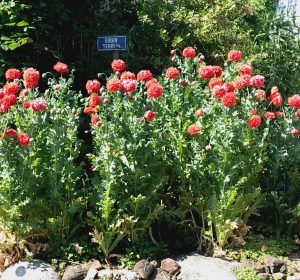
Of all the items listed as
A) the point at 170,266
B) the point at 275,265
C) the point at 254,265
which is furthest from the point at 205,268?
the point at 275,265

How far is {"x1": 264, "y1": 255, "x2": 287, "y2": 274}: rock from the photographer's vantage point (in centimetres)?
385

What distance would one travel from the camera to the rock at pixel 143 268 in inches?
145

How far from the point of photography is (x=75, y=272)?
3674 millimetres

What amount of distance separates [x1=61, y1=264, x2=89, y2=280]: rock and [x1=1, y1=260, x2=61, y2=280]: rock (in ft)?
0.25

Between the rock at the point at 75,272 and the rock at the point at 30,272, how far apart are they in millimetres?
76

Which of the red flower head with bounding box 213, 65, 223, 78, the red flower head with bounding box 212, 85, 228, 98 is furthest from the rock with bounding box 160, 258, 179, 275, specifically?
the red flower head with bounding box 213, 65, 223, 78

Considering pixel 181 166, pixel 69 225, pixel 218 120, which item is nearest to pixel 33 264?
pixel 69 225

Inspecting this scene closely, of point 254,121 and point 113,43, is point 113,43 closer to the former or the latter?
point 113,43

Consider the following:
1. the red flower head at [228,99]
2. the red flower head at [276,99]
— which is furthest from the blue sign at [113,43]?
the red flower head at [276,99]

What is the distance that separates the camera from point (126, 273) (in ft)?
12.3

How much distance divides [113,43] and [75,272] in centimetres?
213

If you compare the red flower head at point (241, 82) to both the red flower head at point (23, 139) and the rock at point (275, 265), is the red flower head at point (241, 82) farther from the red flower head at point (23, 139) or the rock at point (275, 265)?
the red flower head at point (23, 139)

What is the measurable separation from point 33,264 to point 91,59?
2.88 metres

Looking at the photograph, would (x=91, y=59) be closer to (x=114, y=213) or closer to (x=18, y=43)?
(x=18, y=43)
